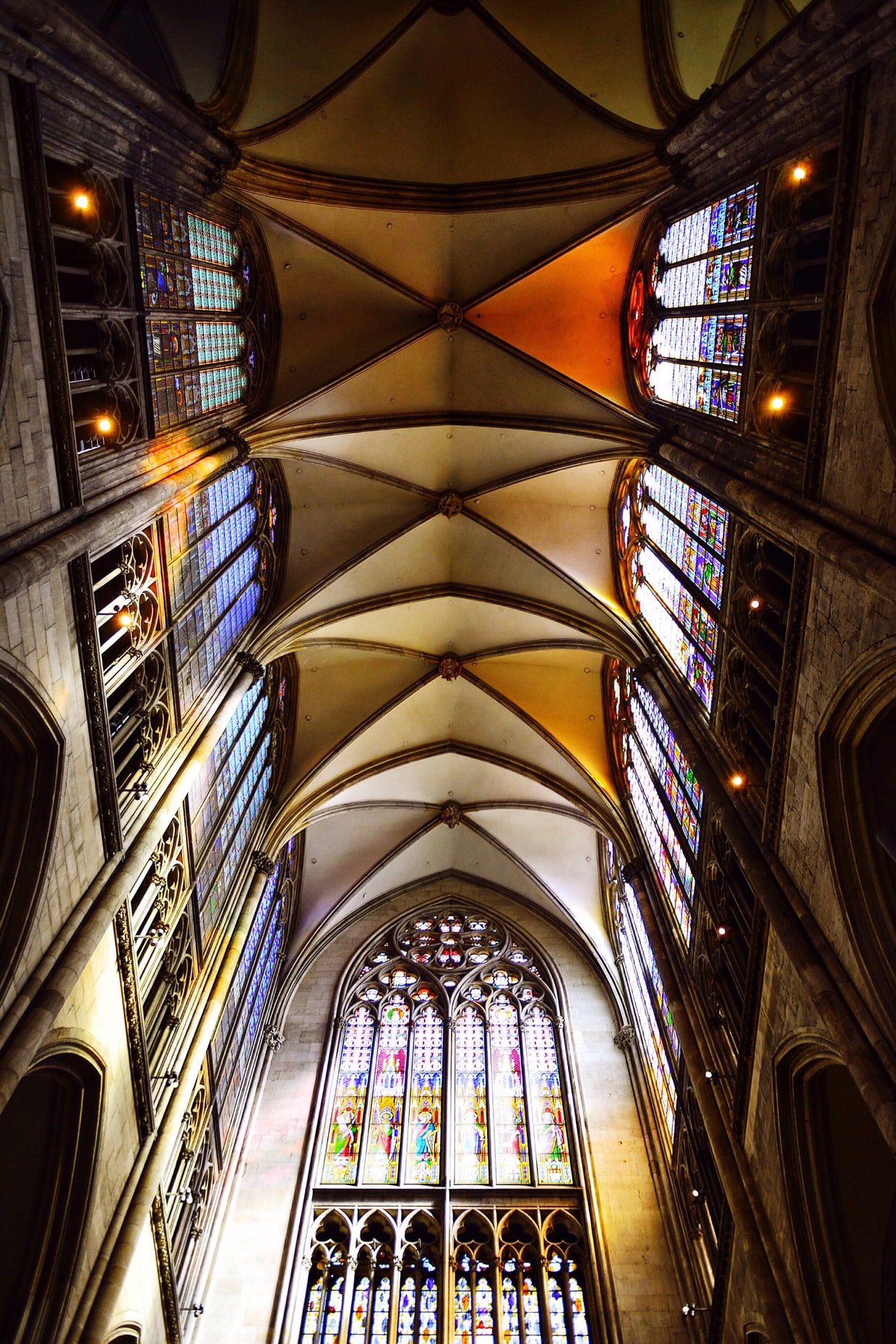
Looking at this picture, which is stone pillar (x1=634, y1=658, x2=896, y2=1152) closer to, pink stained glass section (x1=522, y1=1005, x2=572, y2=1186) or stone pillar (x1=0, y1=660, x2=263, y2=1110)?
stone pillar (x1=0, y1=660, x2=263, y2=1110)

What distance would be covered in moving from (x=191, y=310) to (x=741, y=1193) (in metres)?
12.6

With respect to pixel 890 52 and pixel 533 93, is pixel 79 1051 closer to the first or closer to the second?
pixel 890 52

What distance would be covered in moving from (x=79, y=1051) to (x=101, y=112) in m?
9.10

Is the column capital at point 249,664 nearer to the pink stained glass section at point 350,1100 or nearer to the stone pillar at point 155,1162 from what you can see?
the stone pillar at point 155,1162

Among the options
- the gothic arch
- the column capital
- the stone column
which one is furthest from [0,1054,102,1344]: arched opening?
the gothic arch

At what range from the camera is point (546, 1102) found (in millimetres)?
15273

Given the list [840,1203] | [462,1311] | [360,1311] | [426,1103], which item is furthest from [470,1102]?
[840,1203]

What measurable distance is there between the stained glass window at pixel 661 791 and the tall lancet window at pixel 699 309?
4678mm

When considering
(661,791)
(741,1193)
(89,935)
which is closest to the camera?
(89,935)

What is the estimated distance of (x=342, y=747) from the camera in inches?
697

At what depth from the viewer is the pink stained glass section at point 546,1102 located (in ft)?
46.3

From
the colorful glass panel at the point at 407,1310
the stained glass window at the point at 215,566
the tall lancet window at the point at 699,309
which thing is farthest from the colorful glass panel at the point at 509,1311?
the tall lancet window at the point at 699,309

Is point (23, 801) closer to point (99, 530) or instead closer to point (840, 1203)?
point (99, 530)

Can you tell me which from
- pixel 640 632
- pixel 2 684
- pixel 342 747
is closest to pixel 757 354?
pixel 640 632
